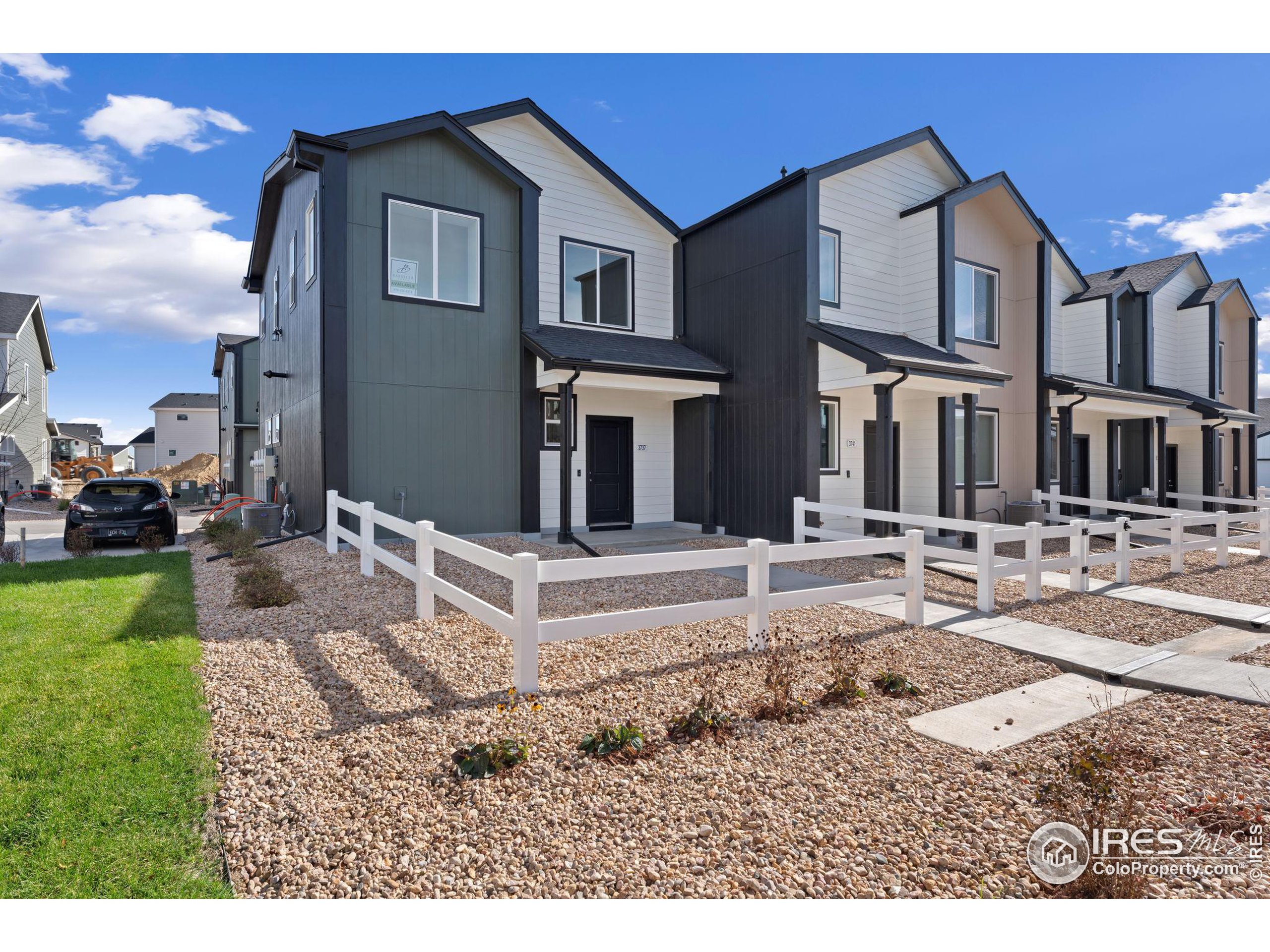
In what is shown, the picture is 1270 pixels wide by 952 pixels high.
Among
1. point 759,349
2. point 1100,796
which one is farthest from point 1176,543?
point 1100,796

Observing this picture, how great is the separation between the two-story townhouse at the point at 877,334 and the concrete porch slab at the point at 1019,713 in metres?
6.41

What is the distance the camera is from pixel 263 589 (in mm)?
7160

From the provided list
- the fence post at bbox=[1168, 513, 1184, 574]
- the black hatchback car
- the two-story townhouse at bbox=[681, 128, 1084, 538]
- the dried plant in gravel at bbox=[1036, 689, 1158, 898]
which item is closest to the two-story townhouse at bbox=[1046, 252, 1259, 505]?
the two-story townhouse at bbox=[681, 128, 1084, 538]

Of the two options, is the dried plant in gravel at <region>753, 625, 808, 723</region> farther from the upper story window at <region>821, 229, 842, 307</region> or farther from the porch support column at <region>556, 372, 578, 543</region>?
the upper story window at <region>821, 229, 842, 307</region>

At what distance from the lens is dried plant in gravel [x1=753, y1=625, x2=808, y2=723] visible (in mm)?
4215

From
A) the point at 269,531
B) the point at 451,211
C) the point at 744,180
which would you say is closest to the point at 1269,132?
the point at 744,180

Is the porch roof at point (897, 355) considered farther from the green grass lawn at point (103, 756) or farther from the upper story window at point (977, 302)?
the green grass lawn at point (103, 756)

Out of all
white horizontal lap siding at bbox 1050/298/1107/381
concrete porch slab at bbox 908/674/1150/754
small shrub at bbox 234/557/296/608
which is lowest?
concrete porch slab at bbox 908/674/1150/754

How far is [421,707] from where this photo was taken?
14.1 ft

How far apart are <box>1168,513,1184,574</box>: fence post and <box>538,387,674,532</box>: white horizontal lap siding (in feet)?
26.4

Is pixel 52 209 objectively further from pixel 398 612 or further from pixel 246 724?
pixel 246 724

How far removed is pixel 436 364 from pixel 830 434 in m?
7.51

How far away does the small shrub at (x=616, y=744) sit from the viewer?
11.8ft

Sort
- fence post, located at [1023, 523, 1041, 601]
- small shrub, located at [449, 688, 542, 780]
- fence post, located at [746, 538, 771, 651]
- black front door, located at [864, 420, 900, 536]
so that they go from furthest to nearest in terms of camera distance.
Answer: black front door, located at [864, 420, 900, 536] < fence post, located at [1023, 523, 1041, 601] < fence post, located at [746, 538, 771, 651] < small shrub, located at [449, 688, 542, 780]
